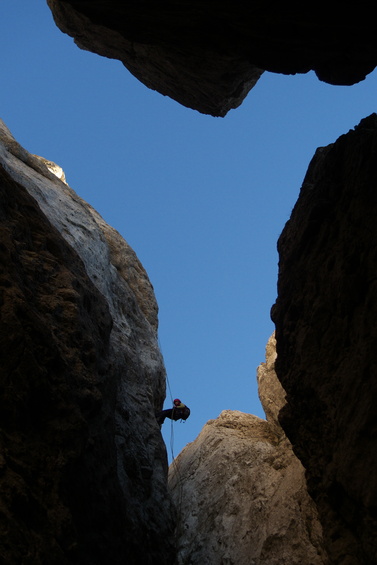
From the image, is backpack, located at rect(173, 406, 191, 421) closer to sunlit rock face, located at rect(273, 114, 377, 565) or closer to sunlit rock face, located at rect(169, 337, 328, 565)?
sunlit rock face, located at rect(169, 337, 328, 565)

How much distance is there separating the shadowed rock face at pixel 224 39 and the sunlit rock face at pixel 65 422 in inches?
169

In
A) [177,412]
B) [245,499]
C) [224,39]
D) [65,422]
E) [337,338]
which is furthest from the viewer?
[177,412]

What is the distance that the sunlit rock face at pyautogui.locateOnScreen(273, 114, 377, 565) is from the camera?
11.1m

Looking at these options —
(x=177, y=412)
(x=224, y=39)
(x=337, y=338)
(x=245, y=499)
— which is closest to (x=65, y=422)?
(x=337, y=338)

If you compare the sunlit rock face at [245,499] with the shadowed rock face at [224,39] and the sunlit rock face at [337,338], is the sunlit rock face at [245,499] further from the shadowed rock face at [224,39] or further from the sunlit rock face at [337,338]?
the shadowed rock face at [224,39]

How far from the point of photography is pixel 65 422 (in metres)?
9.82

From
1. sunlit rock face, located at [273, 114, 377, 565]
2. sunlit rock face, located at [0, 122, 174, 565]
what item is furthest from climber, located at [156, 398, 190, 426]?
sunlit rock face, located at [273, 114, 377, 565]

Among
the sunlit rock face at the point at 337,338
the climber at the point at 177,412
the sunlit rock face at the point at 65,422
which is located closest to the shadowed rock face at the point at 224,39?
the sunlit rock face at the point at 337,338

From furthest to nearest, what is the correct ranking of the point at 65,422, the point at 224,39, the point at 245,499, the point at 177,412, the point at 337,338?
the point at 177,412, the point at 245,499, the point at 224,39, the point at 337,338, the point at 65,422

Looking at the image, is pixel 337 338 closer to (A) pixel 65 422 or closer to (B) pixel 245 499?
(A) pixel 65 422

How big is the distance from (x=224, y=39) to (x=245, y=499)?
43.0 ft

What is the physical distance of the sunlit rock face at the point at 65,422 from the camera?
8.81m

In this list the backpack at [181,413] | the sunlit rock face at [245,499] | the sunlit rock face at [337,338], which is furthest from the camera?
the backpack at [181,413]

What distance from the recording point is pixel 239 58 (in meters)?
14.5
